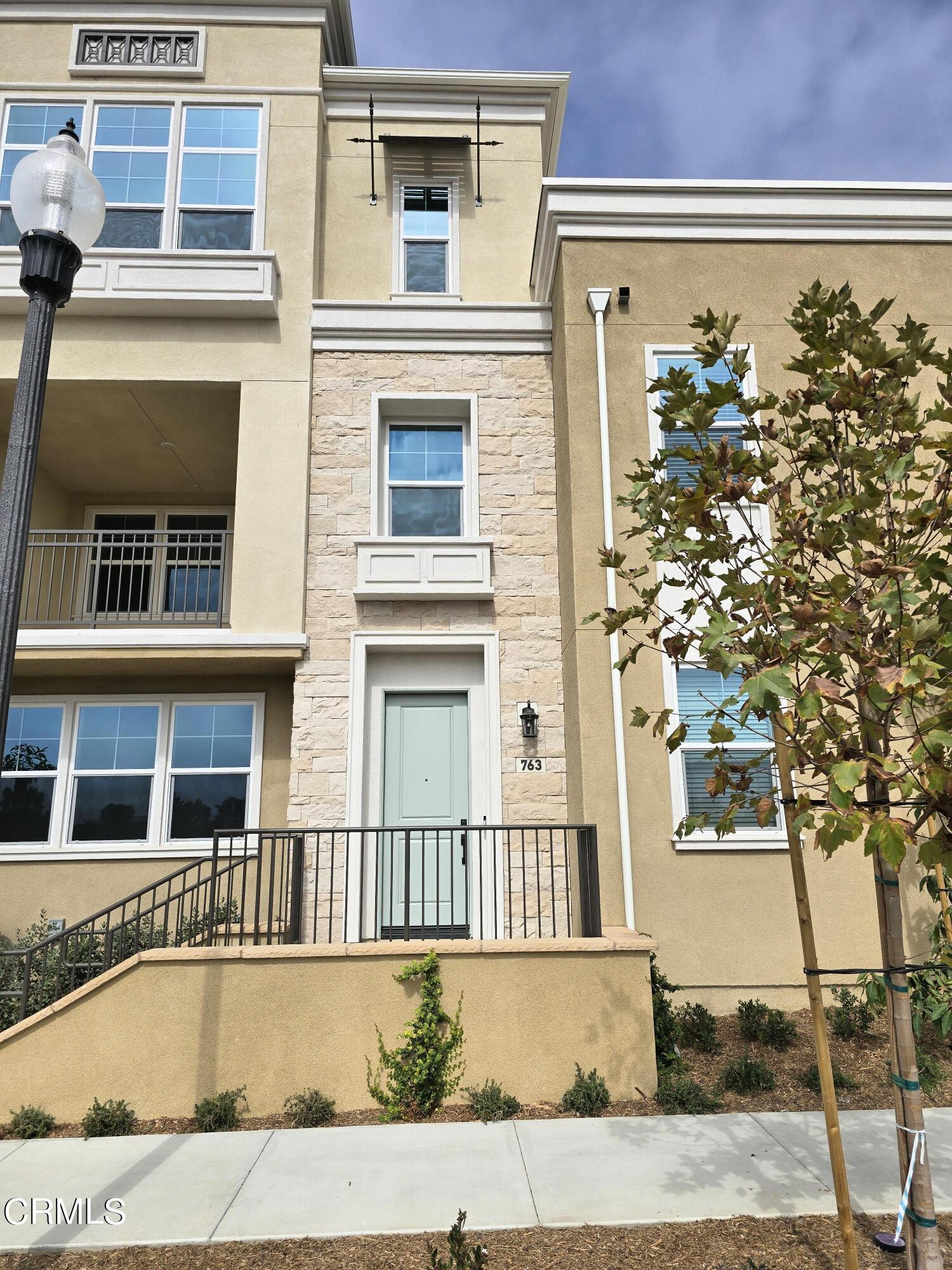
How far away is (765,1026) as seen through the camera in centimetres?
666

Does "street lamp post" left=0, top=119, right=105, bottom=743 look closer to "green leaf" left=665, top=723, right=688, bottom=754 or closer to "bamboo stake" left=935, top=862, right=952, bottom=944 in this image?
"green leaf" left=665, top=723, right=688, bottom=754

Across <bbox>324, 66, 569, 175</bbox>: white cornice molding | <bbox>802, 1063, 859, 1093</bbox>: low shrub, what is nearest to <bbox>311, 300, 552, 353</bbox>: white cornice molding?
<bbox>324, 66, 569, 175</bbox>: white cornice molding

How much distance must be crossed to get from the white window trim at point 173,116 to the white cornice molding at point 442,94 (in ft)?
3.50

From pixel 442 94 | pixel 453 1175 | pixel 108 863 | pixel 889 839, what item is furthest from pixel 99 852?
pixel 442 94

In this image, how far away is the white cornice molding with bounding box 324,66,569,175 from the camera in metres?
10.3

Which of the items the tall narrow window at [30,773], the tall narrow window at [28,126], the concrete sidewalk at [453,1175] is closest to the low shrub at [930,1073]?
the concrete sidewalk at [453,1175]

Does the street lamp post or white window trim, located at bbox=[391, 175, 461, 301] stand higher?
white window trim, located at bbox=[391, 175, 461, 301]

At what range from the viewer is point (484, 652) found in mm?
8703

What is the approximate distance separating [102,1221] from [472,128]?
11.7m

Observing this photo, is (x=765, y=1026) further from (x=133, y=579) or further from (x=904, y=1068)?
(x=133, y=579)

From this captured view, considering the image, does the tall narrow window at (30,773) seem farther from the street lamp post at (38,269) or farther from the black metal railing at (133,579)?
the street lamp post at (38,269)

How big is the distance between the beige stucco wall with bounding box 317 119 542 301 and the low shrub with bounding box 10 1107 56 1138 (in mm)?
8617

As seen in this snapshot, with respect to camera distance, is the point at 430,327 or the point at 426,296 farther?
the point at 426,296

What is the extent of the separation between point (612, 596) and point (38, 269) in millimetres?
5363
